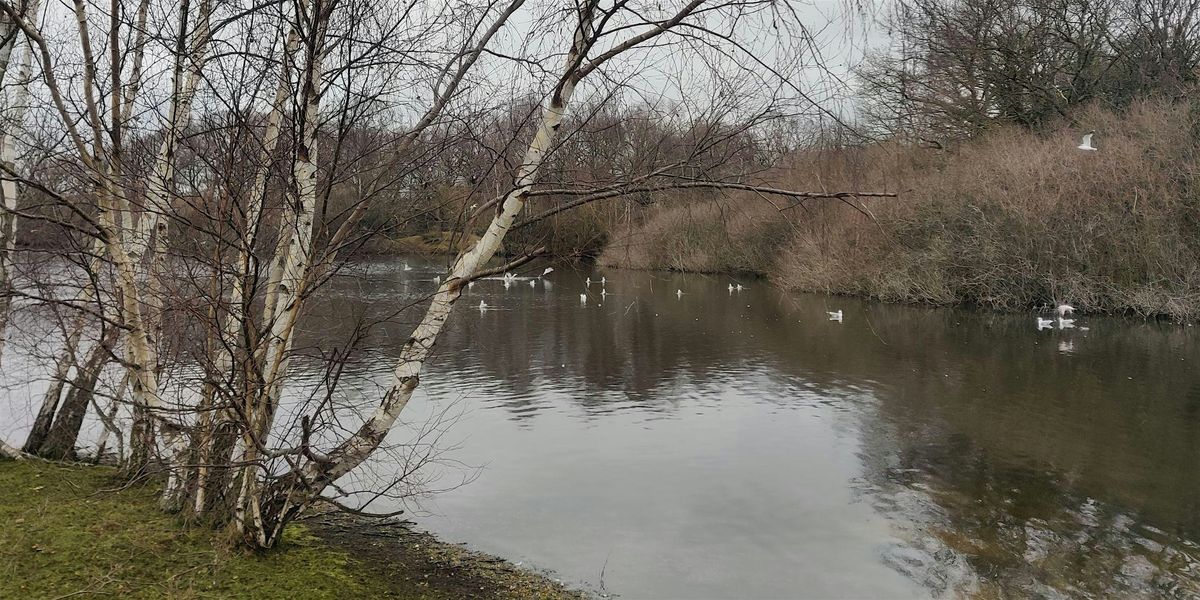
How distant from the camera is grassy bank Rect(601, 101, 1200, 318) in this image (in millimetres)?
18594

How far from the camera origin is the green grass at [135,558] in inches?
155

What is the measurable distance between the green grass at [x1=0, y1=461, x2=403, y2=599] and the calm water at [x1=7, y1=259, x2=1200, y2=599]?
97 cm

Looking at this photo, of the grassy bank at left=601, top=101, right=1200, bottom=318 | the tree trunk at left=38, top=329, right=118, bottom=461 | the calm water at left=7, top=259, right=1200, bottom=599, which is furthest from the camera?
the grassy bank at left=601, top=101, right=1200, bottom=318

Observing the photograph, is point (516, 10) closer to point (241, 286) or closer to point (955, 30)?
point (241, 286)

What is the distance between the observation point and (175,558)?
4285mm

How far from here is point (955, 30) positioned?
82.4ft

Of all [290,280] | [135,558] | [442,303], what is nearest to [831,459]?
[442,303]

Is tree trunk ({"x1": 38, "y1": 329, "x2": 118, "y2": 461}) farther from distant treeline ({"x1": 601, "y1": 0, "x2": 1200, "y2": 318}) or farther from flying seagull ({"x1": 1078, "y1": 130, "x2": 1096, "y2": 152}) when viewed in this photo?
flying seagull ({"x1": 1078, "y1": 130, "x2": 1096, "y2": 152})

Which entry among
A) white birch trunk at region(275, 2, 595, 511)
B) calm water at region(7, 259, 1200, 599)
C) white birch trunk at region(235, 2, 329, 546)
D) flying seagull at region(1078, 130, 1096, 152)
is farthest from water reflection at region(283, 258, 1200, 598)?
flying seagull at region(1078, 130, 1096, 152)

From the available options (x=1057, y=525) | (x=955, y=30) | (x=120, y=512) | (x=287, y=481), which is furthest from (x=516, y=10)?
(x=955, y=30)

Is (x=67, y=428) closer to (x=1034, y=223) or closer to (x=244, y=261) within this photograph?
(x=244, y=261)

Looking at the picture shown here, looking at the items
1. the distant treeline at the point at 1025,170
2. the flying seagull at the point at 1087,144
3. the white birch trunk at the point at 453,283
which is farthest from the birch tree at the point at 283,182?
the flying seagull at the point at 1087,144

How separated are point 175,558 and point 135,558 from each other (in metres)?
0.20

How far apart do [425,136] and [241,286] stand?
1.31m
